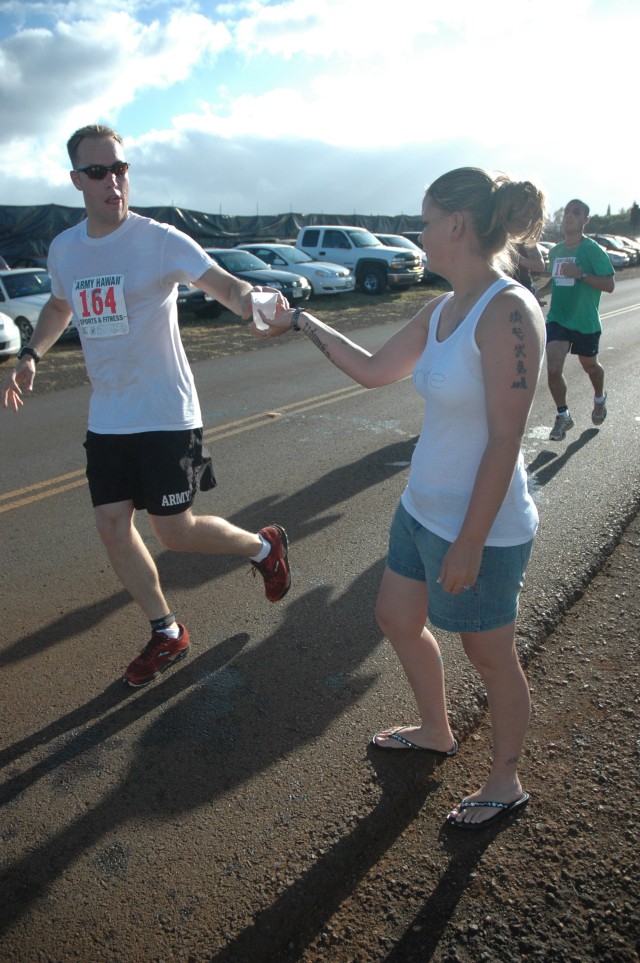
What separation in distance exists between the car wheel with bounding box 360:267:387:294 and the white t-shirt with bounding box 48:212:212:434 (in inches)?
836

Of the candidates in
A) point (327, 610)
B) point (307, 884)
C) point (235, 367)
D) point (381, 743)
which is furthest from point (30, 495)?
point (235, 367)

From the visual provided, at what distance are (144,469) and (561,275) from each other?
16.5 feet

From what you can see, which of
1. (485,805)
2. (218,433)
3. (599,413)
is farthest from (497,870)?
(599,413)

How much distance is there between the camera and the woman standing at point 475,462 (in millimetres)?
2100

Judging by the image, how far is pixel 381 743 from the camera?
113 inches

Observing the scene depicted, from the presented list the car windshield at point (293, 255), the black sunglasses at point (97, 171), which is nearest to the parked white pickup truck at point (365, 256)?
the car windshield at point (293, 255)

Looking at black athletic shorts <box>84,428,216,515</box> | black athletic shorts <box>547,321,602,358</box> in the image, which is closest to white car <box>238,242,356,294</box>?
black athletic shorts <box>547,321,602,358</box>

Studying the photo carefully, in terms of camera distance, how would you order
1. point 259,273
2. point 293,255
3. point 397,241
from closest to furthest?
1. point 259,273
2. point 293,255
3. point 397,241

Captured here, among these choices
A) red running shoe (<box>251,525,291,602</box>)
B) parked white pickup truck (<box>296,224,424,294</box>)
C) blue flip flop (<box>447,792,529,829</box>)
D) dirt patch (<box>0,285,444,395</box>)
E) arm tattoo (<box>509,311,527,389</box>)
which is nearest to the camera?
arm tattoo (<box>509,311,527,389</box>)

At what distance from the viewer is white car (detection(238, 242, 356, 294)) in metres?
21.9

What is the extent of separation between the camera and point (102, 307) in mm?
3287

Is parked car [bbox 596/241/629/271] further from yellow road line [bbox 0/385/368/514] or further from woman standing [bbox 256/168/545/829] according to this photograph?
woman standing [bbox 256/168/545/829]

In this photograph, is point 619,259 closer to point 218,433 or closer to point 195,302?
point 195,302

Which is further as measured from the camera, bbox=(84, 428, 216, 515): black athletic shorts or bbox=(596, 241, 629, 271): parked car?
bbox=(596, 241, 629, 271): parked car
